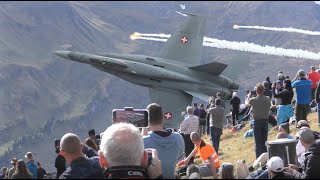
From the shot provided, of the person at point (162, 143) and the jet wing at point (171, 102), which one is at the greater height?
the jet wing at point (171, 102)

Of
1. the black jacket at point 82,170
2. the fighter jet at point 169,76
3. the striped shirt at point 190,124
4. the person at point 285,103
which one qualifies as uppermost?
the fighter jet at point 169,76

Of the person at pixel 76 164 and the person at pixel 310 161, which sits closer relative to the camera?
the person at pixel 76 164

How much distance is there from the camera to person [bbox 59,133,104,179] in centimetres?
695

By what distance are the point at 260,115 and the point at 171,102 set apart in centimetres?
1993

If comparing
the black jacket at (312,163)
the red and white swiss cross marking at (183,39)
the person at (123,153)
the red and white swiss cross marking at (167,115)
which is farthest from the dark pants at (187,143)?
the red and white swiss cross marking at (183,39)

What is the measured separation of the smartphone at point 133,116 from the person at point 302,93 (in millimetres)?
8031

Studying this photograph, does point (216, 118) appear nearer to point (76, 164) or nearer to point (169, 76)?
point (76, 164)

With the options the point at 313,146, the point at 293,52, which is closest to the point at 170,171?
the point at 313,146

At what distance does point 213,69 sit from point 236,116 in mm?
7724

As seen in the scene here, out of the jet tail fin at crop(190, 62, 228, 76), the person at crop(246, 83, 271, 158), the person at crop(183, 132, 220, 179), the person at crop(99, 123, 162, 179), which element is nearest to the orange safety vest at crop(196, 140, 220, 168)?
the person at crop(183, 132, 220, 179)

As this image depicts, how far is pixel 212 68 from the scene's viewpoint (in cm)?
3312

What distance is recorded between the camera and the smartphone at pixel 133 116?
10.9m

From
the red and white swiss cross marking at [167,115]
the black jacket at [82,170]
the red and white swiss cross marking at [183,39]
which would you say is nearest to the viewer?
the black jacket at [82,170]

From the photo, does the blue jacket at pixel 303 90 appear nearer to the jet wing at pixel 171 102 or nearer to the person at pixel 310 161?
the person at pixel 310 161
